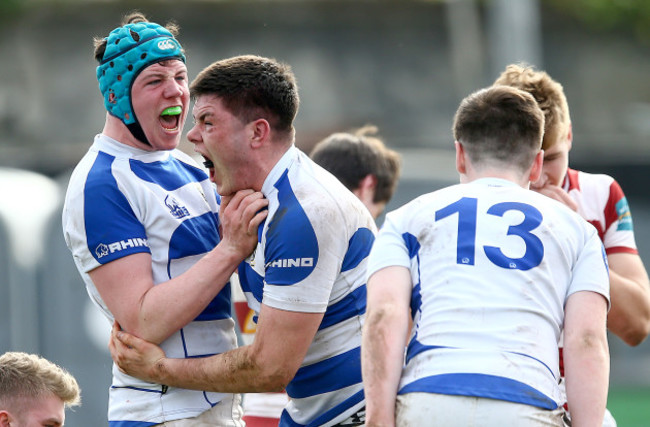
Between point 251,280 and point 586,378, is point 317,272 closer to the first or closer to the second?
point 251,280

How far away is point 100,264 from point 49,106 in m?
12.6

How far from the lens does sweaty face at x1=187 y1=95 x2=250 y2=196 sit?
13.3 ft

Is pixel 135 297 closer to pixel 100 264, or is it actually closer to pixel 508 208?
pixel 100 264

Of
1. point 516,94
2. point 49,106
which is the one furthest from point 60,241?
point 516,94

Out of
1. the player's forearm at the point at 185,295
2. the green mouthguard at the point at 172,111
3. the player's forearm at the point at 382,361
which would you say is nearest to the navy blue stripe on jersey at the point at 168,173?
the green mouthguard at the point at 172,111

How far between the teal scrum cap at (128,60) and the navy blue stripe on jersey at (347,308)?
1.10 m

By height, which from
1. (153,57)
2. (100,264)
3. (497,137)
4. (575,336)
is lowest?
(575,336)

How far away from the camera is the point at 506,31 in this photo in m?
14.9

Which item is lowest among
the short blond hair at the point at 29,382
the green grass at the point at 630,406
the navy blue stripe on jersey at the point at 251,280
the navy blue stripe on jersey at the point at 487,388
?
the green grass at the point at 630,406

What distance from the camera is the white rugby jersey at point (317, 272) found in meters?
3.85

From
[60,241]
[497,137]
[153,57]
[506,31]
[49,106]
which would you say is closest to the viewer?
[497,137]

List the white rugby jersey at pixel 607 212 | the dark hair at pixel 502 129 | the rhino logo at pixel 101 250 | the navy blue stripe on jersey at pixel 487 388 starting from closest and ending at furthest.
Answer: the navy blue stripe on jersey at pixel 487 388 → the dark hair at pixel 502 129 → the rhino logo at pixel 101 250 → the white rugby jersey at pixel 607 212

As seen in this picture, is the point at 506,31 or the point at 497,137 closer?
the point at 497,137

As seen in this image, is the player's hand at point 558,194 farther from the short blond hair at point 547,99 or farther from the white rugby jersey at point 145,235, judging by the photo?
the white rugby jersey at point 145,235
